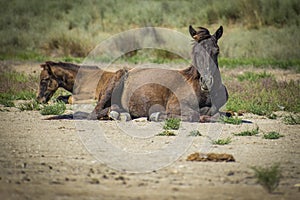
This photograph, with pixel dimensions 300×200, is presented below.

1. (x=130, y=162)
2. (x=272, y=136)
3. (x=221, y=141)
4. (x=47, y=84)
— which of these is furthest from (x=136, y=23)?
(x=130, y=162)

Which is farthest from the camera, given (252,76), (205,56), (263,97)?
(252,76)

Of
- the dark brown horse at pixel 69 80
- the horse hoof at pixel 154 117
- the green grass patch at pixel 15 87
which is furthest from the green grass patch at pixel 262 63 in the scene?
the horse hoof at pixel 154 117

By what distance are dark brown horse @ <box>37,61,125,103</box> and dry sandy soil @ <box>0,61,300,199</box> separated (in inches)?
113

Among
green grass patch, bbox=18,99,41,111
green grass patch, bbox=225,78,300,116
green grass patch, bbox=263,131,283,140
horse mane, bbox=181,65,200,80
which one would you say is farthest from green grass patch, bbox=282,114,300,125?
green grass patch, bbox=18,99,41,111

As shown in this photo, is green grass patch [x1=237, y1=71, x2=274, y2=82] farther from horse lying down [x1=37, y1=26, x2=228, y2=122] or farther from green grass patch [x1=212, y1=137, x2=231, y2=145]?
green grass patch [x1=212, y1=137, x2=231, y2=145]

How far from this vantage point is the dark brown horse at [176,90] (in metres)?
11.0

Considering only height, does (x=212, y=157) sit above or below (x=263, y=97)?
above

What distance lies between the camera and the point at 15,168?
25.3ft

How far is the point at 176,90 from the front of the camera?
37.6 ft

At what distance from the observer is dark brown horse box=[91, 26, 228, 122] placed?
36.1 feet

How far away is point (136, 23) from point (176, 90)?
64.5 feet

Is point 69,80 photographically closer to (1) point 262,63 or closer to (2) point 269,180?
(1) point 262,63

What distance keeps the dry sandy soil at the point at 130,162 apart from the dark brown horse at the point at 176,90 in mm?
378

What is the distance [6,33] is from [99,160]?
21062 millimetres
